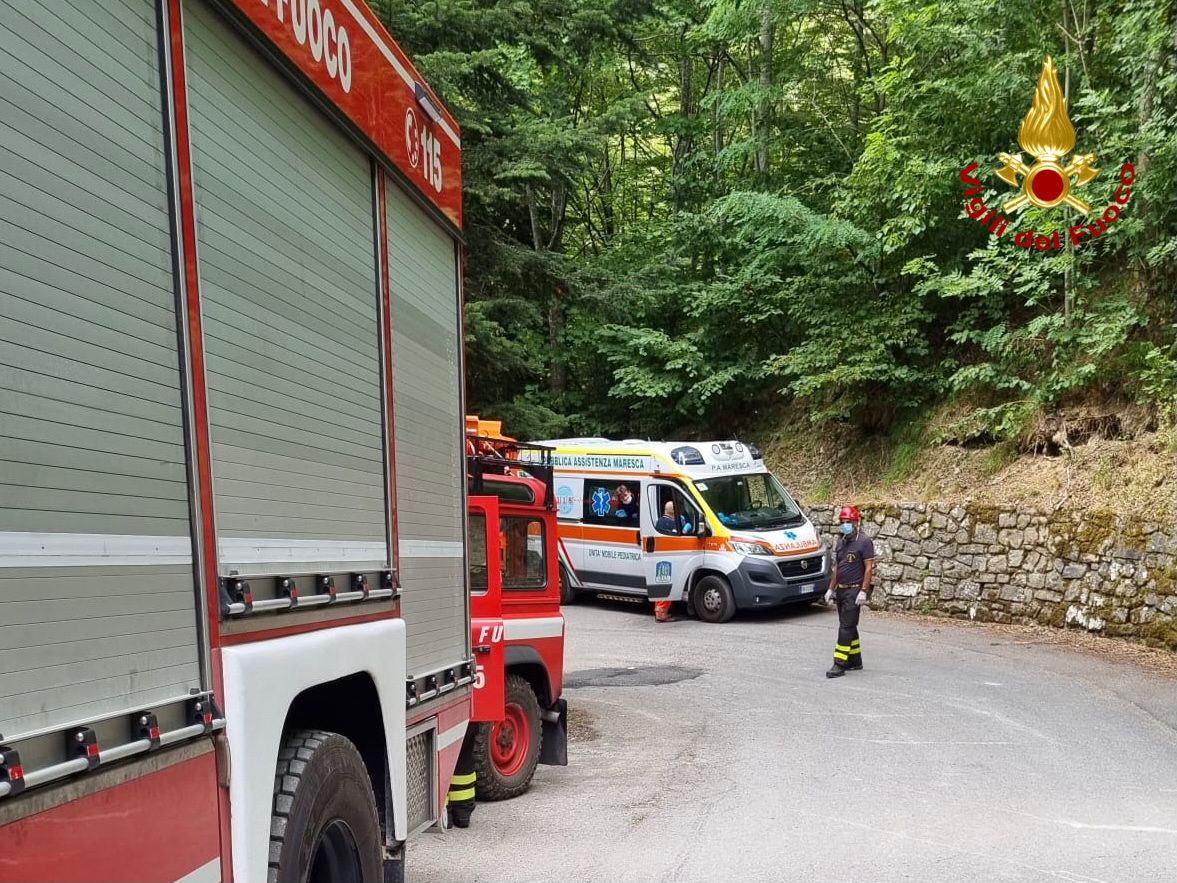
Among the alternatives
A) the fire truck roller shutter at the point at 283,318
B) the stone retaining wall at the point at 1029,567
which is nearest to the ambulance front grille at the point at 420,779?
the fire truck roller shutter at the point at 283,318

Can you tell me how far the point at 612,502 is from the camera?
55.1 ft

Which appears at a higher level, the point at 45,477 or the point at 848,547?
the point at 45,477

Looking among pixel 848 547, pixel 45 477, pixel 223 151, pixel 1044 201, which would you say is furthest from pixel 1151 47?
pixel 45 477

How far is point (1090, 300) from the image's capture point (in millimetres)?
16531

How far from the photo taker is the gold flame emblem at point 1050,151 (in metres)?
15.0

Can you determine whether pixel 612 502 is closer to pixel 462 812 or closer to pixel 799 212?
pixel 799 212

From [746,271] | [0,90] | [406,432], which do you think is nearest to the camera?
[0,90]

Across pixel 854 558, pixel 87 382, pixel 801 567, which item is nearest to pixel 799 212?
pixel 801 567

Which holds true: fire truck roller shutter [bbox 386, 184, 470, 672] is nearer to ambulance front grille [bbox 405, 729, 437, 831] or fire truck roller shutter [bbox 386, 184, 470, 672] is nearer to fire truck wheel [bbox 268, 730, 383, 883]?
ambulance front grille [bbox 405, 729, 437, 831]

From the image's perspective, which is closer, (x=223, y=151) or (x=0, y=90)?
(x=0, y=90)

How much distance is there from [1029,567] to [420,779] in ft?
40.2

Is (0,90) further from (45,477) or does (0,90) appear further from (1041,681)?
(1041,681)

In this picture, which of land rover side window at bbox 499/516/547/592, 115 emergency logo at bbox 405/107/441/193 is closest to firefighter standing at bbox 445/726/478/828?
land rover side window at bbox 499/516/547/592

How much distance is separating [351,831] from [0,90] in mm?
2419
